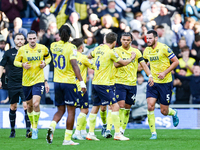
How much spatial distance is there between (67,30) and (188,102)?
7.63 meters

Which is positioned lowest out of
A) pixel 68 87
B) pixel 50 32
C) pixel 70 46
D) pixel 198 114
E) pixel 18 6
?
pixel 198 114

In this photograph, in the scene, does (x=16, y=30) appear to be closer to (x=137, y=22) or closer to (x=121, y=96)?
(x=137, y=22)

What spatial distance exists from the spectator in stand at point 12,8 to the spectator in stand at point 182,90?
7.04m

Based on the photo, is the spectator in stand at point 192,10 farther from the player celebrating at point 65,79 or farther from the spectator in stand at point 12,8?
the player celebrating at point 65,79

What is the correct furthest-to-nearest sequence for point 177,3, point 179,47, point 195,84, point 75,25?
point 177,3 < point 75,25 < point 179,47 < point 195,84

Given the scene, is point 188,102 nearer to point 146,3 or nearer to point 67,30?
point 146,3

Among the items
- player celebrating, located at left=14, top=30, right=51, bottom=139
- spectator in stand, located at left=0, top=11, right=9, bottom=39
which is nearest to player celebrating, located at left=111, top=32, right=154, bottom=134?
player celebrating, located at left=14, top=30, right=51, bottom=139

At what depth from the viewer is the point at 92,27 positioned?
1422 centimetres

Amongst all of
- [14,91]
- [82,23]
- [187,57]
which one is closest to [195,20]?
[187,57]

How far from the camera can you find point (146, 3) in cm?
1475

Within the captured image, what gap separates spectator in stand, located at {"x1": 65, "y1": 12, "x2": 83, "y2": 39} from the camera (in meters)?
14.4

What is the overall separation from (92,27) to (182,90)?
13.7 feet

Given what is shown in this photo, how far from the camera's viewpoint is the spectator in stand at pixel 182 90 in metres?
13.2

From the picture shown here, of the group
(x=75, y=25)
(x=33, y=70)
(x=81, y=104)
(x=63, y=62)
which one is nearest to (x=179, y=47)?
(x=75, y=25)
